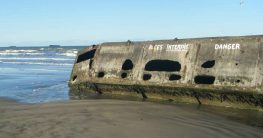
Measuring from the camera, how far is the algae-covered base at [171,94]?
10.5 meters

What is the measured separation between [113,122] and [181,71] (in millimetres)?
4338

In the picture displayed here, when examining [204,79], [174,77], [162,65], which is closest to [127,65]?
[162,65]

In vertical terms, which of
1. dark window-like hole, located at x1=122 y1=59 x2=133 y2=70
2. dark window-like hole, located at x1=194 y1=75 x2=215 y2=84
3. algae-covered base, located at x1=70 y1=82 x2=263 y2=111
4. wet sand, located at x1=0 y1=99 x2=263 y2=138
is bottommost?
wet sand, located at x1=0 y1=99 x2=263 y2=138

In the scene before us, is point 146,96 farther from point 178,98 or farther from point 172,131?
point 172,131

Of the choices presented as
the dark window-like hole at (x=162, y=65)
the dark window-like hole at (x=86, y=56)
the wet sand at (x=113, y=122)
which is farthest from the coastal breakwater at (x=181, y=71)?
the wet sand at (x=113, y=122)

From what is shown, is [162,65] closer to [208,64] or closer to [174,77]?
[174,77]

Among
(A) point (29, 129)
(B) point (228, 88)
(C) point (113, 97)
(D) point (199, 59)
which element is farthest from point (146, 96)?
(A) point (29, 129)

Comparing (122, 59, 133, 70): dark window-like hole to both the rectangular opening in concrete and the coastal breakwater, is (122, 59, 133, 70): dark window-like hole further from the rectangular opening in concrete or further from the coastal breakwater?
the rectangular opening in concrete

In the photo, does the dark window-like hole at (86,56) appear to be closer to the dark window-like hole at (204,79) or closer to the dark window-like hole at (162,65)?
the dark window-like hole at (162,65)

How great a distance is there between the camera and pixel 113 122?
8.31m

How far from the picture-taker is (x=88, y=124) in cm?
802

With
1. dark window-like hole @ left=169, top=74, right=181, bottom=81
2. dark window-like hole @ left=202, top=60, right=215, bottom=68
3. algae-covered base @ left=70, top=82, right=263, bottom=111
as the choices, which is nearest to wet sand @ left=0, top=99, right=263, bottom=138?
algae-covered base @ left=70, top=82, right=263, bottom=111

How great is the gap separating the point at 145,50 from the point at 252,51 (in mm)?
3914

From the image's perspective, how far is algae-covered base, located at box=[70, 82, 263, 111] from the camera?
1053 centimetres
